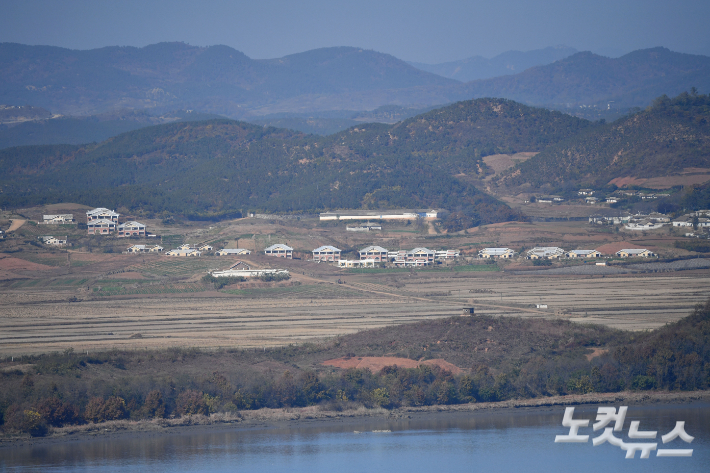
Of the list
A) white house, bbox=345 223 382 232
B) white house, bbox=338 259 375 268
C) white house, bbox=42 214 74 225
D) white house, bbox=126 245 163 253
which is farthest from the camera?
white house, bbox=345 223 382 232

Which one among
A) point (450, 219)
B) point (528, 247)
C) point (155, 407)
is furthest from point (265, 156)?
point (155, 407)

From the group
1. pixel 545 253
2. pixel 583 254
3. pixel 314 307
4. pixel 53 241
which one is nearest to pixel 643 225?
pixel 583 254

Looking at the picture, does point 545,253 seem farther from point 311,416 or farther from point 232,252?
point 311,416

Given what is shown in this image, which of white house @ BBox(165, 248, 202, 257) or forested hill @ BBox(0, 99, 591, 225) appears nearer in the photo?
white house @ BBox(165, 248, 202, 257)

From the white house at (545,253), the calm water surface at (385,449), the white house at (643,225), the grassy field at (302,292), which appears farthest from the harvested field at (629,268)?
the calm water surface at (385,449)

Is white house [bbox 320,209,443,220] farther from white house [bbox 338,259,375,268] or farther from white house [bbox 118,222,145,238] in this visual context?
white house [bbox 338,259,375,268]

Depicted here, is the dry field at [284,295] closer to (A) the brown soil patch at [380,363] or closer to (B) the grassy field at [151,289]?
(B) the grassy field at [151,289]

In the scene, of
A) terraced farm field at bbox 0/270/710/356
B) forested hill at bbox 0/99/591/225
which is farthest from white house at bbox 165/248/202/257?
forested hill at bbox 0/99/591/225
